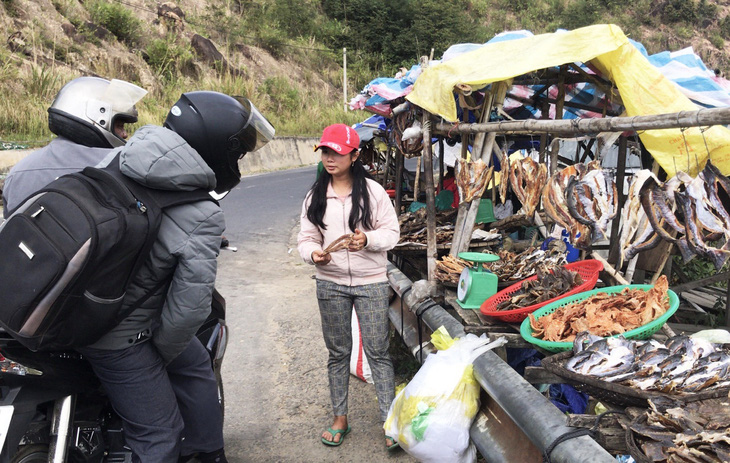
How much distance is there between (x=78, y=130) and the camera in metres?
3.02

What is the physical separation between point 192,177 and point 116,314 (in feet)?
1.96

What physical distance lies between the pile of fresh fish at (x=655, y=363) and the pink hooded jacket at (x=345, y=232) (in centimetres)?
132

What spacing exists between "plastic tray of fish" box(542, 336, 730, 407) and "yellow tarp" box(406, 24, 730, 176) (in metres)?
1.12

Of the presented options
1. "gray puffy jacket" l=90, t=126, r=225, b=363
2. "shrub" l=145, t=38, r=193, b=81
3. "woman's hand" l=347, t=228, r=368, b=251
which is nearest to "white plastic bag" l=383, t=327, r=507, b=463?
"woman's hand" l=347, t=228, r=368, b=251

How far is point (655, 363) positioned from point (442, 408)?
3.35 ft

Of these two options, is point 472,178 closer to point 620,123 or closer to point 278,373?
point 620,123

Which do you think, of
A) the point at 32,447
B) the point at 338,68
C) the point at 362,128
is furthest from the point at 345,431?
the point at 338,68

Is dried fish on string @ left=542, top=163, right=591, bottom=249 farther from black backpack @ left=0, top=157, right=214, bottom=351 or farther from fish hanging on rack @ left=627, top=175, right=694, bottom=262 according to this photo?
black backpack @ left=0, top=157, right=214, bottom=351

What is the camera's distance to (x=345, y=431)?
3777 mm

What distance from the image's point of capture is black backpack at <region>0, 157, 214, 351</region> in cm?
193

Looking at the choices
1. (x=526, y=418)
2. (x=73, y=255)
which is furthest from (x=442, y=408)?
(x=73, y=255)

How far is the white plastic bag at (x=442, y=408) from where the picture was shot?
2859 millimetres

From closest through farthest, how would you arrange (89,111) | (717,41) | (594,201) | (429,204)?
1. (89,111)
2. (594,201)
3. (429,204)
4. (717,41)

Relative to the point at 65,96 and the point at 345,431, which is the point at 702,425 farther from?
the point at 65,96
